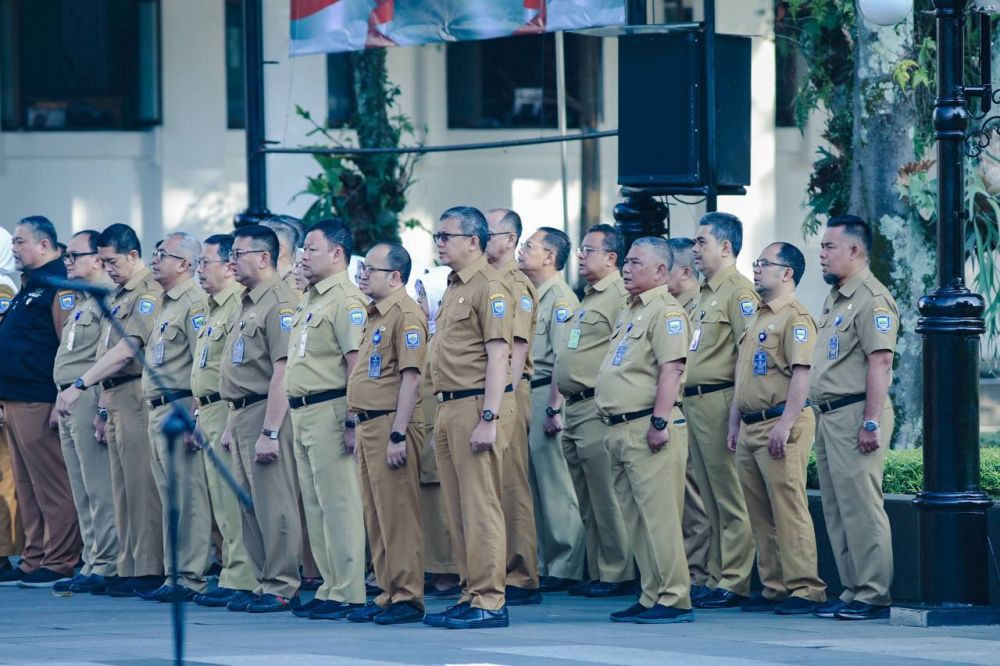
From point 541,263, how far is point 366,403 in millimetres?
2273

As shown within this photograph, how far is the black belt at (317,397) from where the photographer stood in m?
11.0

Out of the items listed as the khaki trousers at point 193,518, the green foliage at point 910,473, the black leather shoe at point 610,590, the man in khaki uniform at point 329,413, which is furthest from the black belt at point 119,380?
the green foliage at point 910,473

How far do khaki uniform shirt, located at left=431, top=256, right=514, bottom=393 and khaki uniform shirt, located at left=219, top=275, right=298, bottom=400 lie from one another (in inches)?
46.2

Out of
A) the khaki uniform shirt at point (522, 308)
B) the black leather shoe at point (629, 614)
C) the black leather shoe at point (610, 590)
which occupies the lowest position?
the black leather shoe at point (610, 590)

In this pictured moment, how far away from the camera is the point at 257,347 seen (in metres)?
11.4

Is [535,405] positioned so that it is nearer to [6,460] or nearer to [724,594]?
[724,594]

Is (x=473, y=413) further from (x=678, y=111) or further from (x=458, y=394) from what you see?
(x=678, y=111)

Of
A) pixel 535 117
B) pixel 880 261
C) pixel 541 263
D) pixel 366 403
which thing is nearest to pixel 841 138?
pixel 880 261

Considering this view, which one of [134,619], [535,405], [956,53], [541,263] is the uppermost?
[956,53]

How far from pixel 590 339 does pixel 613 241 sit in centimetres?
73

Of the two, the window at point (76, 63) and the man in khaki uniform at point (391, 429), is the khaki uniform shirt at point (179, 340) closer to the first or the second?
the man in khaki uniform at point (391, 429)

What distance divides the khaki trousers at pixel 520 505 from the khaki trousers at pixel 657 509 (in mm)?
993

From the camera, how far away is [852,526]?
10.8 m

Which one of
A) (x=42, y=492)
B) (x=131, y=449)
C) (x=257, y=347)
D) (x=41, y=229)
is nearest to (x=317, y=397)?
(x=257, y=347)
